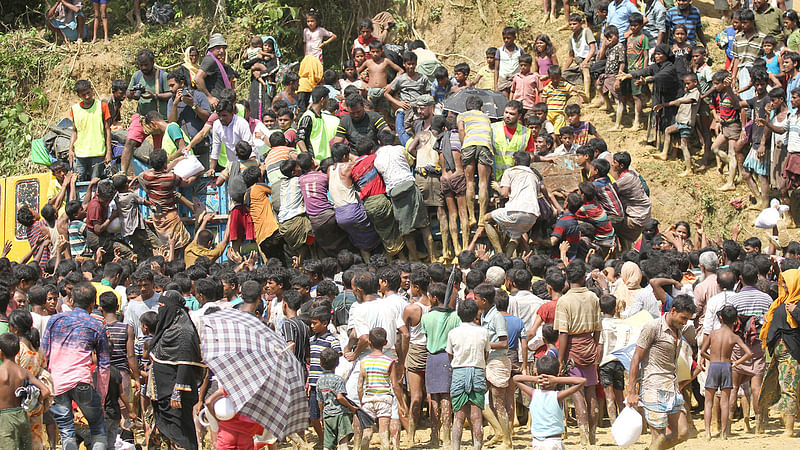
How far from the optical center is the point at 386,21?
61.8ft

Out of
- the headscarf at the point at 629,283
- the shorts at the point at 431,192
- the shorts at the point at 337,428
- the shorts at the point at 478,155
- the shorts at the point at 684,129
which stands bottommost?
the shorts at the point at 337,428

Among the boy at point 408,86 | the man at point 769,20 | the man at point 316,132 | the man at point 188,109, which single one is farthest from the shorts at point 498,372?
the man at point 769,20

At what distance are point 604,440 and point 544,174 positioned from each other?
4.95 metres

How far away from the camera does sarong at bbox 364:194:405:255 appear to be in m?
13.6

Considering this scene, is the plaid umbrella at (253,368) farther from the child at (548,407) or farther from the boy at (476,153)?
the boy at (476,153)

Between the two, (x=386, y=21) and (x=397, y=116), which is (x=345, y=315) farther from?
(x=386, y=21)

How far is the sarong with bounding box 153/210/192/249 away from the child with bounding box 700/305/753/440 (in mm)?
7403

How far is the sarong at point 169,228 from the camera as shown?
1447cm

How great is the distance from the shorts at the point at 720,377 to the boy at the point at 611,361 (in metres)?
0.82

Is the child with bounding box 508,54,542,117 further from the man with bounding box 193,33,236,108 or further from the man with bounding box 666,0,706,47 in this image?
the man with bounding box 193,33,236,108

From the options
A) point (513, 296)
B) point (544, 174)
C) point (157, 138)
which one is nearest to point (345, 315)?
point (513, 296)

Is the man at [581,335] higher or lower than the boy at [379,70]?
lower

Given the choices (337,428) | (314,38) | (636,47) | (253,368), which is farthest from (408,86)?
(253,368)

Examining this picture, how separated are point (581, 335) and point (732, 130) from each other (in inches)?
275
